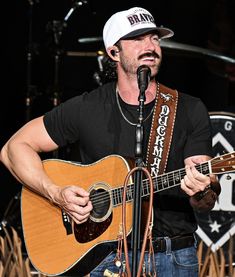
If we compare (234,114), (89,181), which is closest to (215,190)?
(89,181)

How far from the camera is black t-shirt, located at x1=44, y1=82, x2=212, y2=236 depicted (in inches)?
157

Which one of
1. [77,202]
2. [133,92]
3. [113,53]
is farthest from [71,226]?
[113,53]

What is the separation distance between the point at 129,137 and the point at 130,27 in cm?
55

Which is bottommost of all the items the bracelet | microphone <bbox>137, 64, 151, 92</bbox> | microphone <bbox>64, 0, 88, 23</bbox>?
the bracelet

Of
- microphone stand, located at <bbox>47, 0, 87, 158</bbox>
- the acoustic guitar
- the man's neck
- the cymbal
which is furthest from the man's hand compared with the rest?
microphone stand, located at <bbox>47, 0, 87, 158</bbox>

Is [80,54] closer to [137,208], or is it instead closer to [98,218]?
[98,218]

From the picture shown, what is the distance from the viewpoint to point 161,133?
13.3ft

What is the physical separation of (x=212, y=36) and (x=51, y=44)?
1307 mm

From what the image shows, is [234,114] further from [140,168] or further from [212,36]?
[140,168]

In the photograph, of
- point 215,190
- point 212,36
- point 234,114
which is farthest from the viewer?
point 212,36

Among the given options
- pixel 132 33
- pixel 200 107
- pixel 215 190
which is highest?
pixel 132 33

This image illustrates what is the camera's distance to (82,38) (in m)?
7.12

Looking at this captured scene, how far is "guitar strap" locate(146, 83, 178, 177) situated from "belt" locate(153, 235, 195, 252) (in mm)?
312

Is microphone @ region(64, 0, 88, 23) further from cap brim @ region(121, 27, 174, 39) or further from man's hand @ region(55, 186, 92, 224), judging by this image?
man's hand @ region(55, 186, 92, 224)
